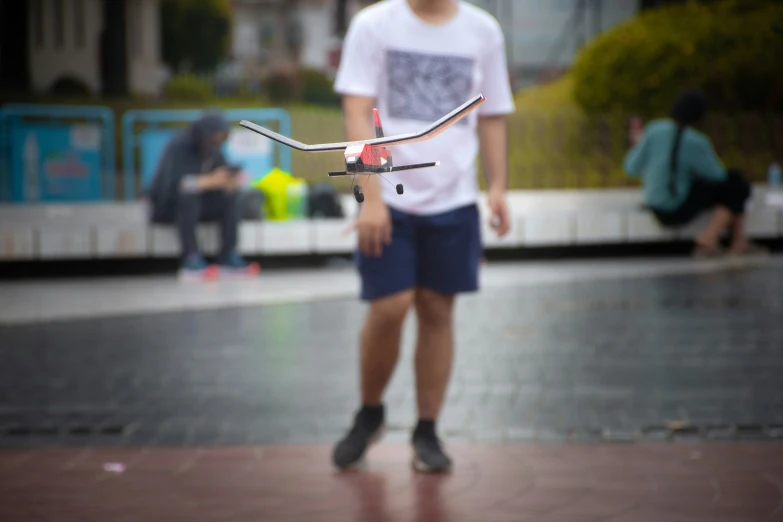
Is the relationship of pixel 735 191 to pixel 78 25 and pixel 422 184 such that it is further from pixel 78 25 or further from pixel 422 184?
pixel 78 25

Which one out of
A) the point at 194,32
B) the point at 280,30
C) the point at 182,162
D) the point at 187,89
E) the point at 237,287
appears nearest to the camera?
the point at 237,287

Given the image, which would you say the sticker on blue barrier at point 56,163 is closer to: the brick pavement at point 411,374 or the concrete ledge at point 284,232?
the concrete ledge at point 284,232

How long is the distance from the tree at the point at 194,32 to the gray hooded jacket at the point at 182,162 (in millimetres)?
29088

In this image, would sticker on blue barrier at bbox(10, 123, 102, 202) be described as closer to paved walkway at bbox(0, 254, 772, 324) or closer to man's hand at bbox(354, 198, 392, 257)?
paved walkway at bbox(0, 254, 772, 324)

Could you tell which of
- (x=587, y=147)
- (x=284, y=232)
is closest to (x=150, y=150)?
(x=284, y=232)

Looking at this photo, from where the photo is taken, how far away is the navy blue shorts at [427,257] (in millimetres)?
4250

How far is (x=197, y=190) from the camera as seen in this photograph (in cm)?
1092

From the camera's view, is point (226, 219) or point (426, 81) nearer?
point (426, 81)

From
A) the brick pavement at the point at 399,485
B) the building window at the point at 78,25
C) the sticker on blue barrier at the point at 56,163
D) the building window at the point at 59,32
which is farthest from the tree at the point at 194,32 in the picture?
the brick pavement at the point at 399,485

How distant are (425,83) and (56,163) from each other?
11.8m

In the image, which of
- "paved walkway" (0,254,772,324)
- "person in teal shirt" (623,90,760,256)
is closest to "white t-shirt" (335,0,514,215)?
"paved walkway" (0,254,772,324)

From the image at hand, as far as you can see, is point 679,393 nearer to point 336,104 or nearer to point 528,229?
point 528,229

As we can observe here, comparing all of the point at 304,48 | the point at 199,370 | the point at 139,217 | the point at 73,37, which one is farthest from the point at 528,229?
the point at 304,48

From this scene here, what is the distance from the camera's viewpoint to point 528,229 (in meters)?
11.9
